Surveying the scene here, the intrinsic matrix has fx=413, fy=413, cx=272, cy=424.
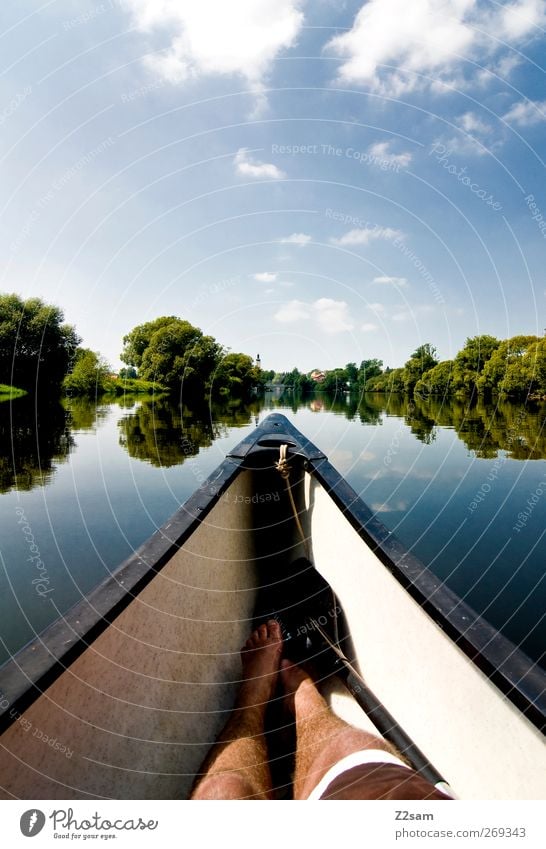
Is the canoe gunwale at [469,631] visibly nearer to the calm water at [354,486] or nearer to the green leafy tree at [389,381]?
the calm water at [354,486]

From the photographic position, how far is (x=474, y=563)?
4844mm

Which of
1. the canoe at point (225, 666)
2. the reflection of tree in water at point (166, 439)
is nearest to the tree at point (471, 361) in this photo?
the reflection of tree in water at point (166, 439)

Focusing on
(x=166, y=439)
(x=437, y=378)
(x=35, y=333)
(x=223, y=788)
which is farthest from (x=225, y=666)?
(x=437, y=378)

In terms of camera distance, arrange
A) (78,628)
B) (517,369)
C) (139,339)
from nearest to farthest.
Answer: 1. (78,628)
2. (139,339)
3. (517,369)

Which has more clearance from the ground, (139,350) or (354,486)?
(139,350)

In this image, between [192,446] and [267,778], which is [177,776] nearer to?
[267,778]

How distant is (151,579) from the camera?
163cm

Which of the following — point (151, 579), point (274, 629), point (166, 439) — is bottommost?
point (166, 439)

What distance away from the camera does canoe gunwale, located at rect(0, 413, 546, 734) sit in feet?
3.37

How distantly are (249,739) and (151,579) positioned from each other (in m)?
0.76

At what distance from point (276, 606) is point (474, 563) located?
10.8 ft

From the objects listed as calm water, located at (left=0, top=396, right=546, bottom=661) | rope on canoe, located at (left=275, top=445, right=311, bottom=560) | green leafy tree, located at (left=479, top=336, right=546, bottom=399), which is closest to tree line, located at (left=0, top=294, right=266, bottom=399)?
calm water, located at (left=0, top=396, right=546, bottom=661)

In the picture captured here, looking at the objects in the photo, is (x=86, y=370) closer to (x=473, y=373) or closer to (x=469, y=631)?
(x=469, y=631)

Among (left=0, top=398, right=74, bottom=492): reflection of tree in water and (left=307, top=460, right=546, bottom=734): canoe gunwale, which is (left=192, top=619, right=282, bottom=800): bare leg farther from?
(left=0, top=398, right=74, bottom=492): reflection of tree in water
